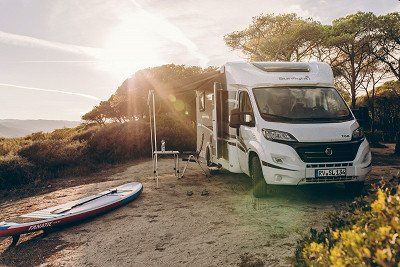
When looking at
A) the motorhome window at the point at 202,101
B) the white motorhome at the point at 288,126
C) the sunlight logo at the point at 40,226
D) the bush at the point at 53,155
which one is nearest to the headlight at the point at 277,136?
the white motorhome at the point at 288,126

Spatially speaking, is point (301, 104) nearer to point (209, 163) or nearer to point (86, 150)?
point (209, 163)

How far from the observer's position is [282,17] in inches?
1141

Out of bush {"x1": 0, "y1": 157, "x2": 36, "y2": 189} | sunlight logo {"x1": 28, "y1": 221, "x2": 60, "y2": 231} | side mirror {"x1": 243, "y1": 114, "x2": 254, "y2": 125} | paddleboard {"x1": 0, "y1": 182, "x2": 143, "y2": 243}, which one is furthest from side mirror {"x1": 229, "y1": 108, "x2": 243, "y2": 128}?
bush {"x1": 0, "y1": 157, "x2": 36, "y2": 189}

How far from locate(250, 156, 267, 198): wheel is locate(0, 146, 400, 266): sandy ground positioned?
20 centimetres

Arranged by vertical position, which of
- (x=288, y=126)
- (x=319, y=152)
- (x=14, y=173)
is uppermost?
(x=288, y=126)

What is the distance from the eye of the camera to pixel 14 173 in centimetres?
1384

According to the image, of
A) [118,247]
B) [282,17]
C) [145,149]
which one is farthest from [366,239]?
[282,17]

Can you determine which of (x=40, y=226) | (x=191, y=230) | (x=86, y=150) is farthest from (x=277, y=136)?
(x=86, y=150)

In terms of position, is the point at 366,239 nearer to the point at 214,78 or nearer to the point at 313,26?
the point at 214,78

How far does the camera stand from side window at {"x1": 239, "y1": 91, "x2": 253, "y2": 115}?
7.94 meters

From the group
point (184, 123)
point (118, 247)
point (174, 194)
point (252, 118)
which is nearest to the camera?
point (118, 247)

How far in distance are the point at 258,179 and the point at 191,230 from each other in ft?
6.77

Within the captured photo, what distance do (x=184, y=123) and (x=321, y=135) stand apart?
13.3m

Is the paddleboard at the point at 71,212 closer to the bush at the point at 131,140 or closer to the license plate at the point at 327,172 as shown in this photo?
the license plate at the point at 327,172
